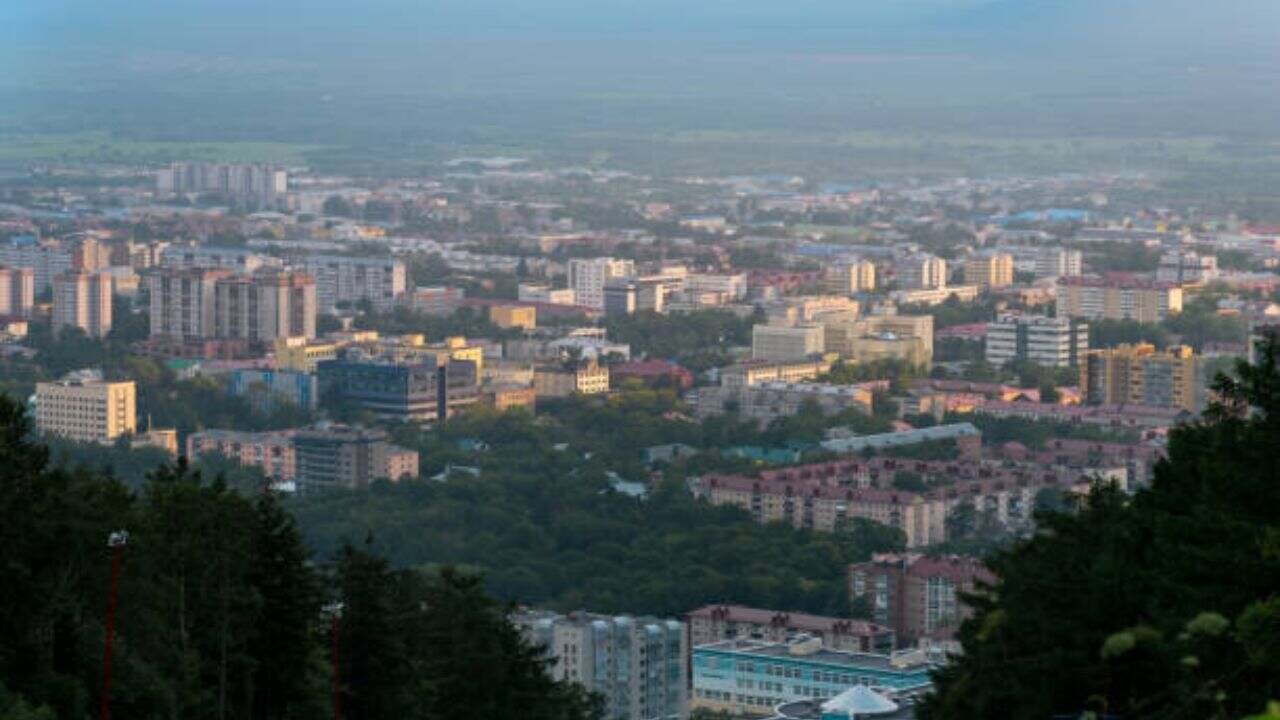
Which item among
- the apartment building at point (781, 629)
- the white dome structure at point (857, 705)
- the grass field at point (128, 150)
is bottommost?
the apartment building at point (781, 629)

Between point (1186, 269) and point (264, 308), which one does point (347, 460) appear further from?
point (1186, 269)

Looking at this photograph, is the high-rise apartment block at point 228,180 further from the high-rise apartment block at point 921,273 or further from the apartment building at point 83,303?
the apartment building at point 83,303

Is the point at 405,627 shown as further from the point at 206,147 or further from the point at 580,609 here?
the point at 206,147

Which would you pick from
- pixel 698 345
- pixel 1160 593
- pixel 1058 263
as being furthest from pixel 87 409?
pixel 1160 593

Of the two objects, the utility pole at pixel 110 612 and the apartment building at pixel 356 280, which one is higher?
the utility pole at pixel 110 612

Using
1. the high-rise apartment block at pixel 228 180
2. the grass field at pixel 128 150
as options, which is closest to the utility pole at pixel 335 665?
the high-rise apartment block at pixel 228 180
